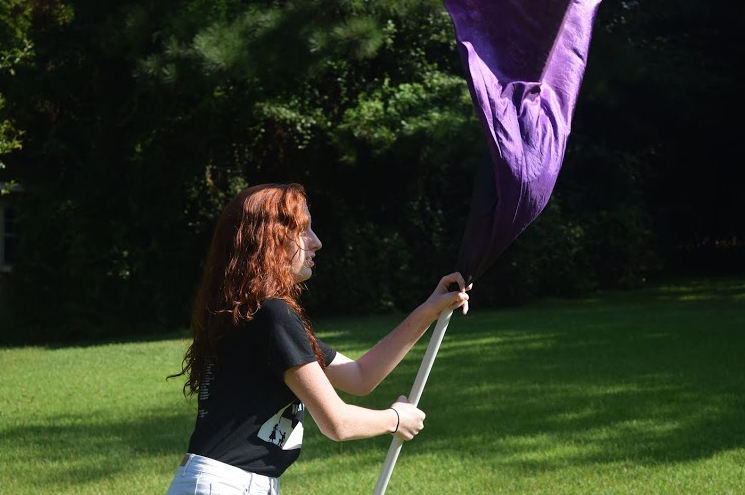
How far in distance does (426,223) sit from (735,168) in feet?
31.7

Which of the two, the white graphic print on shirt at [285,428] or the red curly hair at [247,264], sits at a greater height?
the red curly hair at [247,264]

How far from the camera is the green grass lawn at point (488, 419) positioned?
6086 mm

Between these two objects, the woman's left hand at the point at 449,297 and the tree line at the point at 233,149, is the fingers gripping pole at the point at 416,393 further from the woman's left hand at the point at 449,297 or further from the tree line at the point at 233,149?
the tree line at the point at 233,149

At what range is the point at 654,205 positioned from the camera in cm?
2412

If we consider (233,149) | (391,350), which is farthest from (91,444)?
(233,149)

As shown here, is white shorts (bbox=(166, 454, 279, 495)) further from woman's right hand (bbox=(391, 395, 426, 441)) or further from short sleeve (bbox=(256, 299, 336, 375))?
woman's right hand (bbox=(391, 395, 426, 441))

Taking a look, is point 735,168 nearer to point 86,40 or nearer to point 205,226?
point 205,226

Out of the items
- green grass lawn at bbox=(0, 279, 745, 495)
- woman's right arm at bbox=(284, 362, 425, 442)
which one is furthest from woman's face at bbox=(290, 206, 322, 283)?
green grass lawn at bbox=(0, 279, 745, 495)

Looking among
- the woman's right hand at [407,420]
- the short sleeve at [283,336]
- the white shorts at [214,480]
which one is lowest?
the white shorts at [214,480]

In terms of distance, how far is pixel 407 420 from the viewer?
9.10 ft

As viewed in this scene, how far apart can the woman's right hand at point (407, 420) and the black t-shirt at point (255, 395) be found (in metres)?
0.29

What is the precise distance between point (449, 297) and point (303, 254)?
44 cm

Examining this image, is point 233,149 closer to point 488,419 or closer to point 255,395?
point 488,419

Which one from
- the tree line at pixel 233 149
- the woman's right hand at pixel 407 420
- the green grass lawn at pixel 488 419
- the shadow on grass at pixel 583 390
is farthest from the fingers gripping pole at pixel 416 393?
the tree line at pixel 233 149
